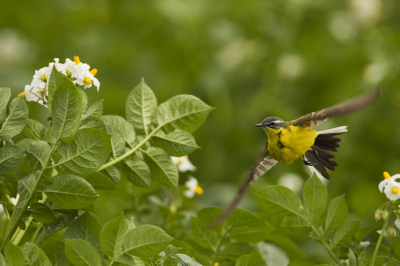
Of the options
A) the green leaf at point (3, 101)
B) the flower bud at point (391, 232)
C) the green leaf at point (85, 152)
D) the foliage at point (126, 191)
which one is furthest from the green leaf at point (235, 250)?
the green leaf at point (3, 101)

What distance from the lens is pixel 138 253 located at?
0.93 metres

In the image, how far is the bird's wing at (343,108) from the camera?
1.34 m

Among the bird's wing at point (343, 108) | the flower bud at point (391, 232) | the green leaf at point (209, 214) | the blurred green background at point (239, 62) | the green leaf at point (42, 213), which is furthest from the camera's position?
the blurred green background at point (239, 62)

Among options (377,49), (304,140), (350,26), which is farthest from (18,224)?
(350,26)

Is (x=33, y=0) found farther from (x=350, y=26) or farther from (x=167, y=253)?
(x=167, y=253)

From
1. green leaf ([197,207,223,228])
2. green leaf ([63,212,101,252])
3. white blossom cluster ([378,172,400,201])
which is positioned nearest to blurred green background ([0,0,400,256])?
green leaf ([197,207,223,228])

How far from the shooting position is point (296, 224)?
3.73 feet

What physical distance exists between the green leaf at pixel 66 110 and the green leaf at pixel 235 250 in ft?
1.65

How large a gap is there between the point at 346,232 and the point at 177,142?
14.6 inches

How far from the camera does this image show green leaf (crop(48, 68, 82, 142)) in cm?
94

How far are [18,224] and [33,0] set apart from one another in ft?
12.9

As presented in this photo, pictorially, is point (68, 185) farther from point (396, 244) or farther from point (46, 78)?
point (396, 244)

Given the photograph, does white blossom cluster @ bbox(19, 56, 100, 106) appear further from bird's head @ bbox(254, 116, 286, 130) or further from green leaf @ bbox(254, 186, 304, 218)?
bird's head @ bbox(254, 116, 286, 130)

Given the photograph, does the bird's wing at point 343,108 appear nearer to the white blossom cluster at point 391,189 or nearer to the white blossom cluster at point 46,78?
the white blossom cluster at point 391,189
